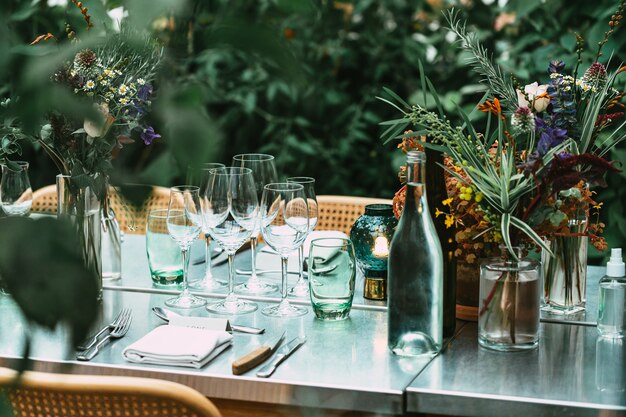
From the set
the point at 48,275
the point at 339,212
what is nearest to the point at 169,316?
the point at 339,212

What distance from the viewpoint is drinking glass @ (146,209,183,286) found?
1.75 metres

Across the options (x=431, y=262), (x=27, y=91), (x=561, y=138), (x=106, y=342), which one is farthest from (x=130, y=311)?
(x=27, y=91)

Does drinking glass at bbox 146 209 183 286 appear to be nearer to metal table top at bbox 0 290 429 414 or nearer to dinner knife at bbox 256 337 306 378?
metal table top at bbox 0 290 429 414

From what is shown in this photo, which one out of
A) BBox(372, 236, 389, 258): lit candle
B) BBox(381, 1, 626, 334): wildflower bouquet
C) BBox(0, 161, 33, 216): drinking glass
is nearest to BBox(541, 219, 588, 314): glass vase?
BBox(381, 1, 626, 334): wildflower bouquet

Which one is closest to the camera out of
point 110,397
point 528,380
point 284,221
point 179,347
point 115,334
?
point 110,397

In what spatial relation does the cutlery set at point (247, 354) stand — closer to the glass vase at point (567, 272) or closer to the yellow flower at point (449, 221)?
the yellow flower at point (449, 221)

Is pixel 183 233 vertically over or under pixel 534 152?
under

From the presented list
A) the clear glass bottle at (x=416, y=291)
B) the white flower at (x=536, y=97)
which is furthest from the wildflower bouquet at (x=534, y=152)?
the clear glass bottle at (x=416, y=291)

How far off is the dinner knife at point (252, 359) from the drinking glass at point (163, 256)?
0.44m

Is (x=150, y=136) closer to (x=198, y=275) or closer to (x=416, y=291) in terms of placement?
(x=416, y=291)

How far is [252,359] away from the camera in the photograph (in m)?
1.33

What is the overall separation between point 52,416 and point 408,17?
8.74 feet

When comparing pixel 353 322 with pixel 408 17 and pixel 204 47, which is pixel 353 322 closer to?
pixel 204 47

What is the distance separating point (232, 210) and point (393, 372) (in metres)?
0.46
